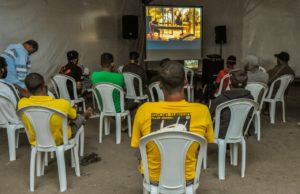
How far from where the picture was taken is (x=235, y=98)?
11.5ft

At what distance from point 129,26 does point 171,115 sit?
259 inches

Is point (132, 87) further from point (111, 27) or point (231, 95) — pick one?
point (111, 27)

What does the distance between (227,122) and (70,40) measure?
4922mm

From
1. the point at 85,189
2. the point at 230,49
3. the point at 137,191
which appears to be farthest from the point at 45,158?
the point at 230,49

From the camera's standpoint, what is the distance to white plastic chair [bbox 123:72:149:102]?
17.9 ft

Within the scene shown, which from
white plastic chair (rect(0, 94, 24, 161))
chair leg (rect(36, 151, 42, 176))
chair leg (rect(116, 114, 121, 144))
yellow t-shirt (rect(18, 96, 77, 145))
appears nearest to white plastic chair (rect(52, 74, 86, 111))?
chair leg (rect(116, 114, 121, 144))

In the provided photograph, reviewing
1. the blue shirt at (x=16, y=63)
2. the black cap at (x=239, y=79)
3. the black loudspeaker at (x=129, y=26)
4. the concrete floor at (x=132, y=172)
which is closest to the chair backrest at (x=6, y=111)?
the concrete floor at (x=132, y=172)

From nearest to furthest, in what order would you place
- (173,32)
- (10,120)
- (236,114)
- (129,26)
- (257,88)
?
(236,114)
(10,120)
(257,88)
(129,26)
(173,32)

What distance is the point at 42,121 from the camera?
3.10 metres

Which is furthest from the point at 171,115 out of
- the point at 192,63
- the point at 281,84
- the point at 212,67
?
the point at 192,63

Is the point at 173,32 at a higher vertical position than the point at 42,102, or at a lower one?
higher

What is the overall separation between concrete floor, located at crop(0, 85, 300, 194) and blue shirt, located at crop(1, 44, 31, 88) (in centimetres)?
82

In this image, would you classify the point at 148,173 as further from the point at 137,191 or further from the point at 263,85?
the point at 263,85

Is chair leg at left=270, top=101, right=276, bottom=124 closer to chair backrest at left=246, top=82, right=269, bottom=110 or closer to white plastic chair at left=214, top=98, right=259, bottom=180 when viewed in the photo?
chair backrest at left=246, top=82, right=269, bottom=110
